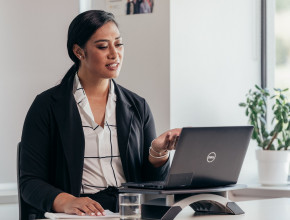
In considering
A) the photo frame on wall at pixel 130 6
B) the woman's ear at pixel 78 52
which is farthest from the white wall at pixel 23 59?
the woman's ear at pixel 78 52

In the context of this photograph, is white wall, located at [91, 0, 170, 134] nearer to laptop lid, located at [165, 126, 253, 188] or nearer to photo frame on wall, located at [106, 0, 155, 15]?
photo frame on wall, located at [106, 0, 155, 15]

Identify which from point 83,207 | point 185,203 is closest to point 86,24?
point 83,207

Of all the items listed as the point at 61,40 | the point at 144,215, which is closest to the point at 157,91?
the point at 61,40

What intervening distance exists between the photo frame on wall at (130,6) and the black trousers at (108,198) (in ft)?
4.13

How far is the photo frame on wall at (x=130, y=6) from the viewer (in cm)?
322

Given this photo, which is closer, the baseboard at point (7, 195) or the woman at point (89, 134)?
the woman at point (89, 134)

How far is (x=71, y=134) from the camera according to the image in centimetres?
232

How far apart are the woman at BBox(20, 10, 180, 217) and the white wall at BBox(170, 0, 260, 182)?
0.75m

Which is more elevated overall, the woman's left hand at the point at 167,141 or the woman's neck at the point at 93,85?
the woman's neck at the point at 93,85

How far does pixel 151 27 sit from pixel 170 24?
0.11m

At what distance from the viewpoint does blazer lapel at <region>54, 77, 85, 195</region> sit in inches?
89.7

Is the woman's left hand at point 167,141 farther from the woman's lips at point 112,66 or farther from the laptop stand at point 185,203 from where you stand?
the woman's lips at point 112,66

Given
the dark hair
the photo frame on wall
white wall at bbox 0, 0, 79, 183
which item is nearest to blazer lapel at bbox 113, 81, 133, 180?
the dark hair

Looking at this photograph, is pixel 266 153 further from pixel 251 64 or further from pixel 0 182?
pixel 0 182
